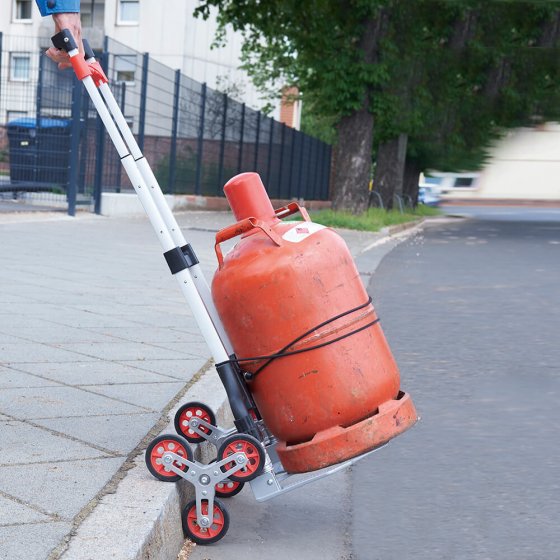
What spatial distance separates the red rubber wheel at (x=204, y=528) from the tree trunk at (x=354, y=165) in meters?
18.2

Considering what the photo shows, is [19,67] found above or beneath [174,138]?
above

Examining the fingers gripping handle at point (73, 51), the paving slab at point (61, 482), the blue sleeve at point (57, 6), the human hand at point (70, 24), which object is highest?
the blue sleeve at point (57, 6)

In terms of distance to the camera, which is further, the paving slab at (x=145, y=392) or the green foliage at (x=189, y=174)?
the green foliage at (x=189, y=174)

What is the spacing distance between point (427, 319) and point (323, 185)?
32811mm

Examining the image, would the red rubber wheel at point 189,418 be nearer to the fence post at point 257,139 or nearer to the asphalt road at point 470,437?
the asphalt road at point 470,437

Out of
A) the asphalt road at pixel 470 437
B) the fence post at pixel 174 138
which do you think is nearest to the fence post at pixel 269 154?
the fence post at pixel 174 138

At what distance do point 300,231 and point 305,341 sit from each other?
0.30 m

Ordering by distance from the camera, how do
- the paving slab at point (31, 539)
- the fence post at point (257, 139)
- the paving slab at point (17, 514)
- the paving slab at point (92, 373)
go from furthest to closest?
the fence post at point (257, 139)
the paving slab at point (92, 373)
the paving slab at point (17, 514)
the paving slab at point (31, 539)

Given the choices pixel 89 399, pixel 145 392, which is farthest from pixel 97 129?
pixel 89 399

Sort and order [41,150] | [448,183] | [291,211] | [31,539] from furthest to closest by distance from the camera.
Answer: [41,150], [291,211], [31,539], [448,183]

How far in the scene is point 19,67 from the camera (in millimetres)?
15055

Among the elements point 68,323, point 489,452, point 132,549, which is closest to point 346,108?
point 68,323

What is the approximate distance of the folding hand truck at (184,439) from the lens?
110 inches

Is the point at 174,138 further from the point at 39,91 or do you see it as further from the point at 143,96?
the point at 39,91
